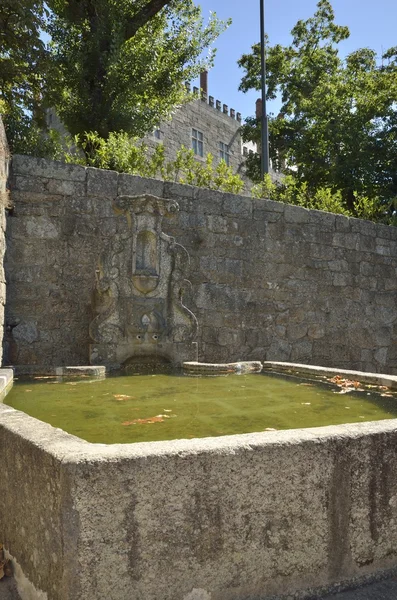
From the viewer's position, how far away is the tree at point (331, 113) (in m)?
14.0

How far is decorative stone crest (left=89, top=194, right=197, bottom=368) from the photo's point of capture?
14.4 ft

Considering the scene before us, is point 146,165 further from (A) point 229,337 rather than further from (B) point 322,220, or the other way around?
(A) point 229,337

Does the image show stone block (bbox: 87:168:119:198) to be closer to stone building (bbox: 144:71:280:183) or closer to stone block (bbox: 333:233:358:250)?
stone block (bbox: 333:233:358:250)

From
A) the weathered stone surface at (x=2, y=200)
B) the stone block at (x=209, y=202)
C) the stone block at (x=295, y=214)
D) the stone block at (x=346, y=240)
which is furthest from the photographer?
the stone block at (x=346, y=240)

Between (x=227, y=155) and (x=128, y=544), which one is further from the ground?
(x=227, y=155)

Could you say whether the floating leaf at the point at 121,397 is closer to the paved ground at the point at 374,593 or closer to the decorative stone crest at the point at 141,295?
the decorative stone crest at the point at 141,295

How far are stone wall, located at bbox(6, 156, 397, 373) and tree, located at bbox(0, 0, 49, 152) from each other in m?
3.32

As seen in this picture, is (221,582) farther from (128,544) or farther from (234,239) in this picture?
(234,239)

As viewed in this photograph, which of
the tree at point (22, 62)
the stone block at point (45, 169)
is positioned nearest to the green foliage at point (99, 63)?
the tree at point (22, 62)

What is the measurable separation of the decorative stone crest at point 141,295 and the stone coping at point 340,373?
0.75 meters

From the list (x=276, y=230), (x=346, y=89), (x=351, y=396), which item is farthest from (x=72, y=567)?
(x=346, y=89)

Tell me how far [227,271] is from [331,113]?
11.4 metres

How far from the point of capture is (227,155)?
24.2m

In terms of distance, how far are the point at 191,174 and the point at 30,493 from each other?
18.8ft
